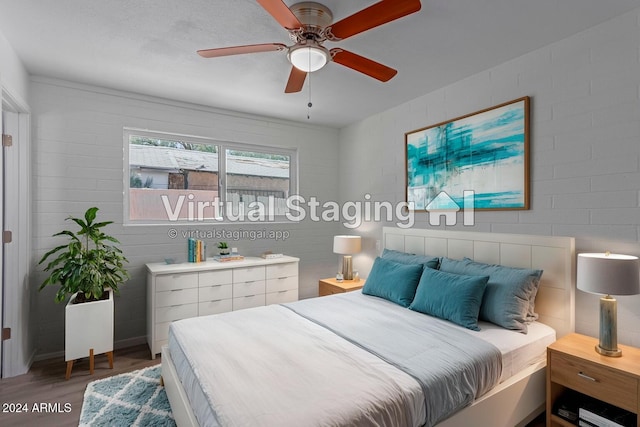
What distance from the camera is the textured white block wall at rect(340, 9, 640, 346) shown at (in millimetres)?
2020

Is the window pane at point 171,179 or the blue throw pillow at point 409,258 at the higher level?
the window pane at point 171,179

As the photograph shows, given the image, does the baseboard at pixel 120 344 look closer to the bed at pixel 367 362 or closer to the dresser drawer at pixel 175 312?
the dresser drawer at pixel 175 312

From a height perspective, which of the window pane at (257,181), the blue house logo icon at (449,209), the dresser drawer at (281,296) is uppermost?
the window pane at (257,181)

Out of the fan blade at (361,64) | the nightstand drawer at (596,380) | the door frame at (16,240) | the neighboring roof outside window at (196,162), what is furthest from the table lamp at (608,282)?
the door frame at (16,240)

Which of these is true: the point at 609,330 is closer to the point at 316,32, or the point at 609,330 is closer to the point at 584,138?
the point at 584,138

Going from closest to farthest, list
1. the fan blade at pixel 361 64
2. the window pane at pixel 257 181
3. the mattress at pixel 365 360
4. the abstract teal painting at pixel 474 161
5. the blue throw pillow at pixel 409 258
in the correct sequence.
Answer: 1. the mattress at pixel 365 360
2. the fan blade at pixel 361 64
3. the abstract teal painting at pixel 474 161
4. the blue throw pillow at pixel 409 258
5. the window pane at pixel 257 181

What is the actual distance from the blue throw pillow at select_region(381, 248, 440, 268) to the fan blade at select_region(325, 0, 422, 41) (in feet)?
6.73

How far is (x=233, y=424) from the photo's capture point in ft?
4.10

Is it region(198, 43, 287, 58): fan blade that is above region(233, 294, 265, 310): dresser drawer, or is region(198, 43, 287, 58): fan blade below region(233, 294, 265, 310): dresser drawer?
above

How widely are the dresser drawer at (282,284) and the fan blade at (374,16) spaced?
2697 mm

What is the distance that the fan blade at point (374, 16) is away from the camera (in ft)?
4.75

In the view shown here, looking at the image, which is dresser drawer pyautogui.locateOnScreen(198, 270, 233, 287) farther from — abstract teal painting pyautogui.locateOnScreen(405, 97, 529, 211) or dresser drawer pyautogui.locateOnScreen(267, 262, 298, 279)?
abstract teal painting pyautogui.locateOnScreen(405, 97, 529, 211)

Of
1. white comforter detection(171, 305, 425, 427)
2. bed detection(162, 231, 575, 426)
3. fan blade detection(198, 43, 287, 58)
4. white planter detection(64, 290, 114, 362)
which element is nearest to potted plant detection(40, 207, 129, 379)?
white planter detection(64, 290, 114, 362)

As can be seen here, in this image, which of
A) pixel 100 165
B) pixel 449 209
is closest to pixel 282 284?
pixel 449 209
